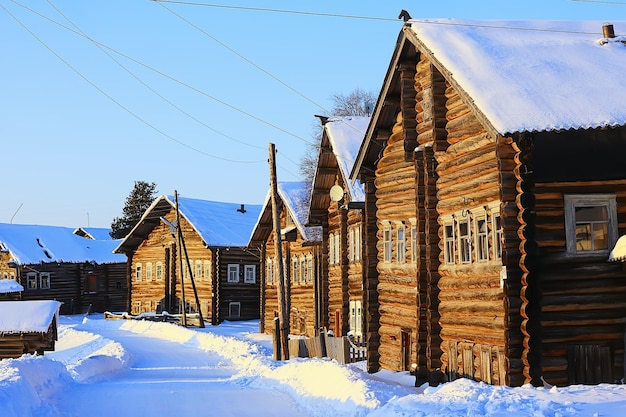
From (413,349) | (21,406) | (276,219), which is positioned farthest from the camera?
(276,219)

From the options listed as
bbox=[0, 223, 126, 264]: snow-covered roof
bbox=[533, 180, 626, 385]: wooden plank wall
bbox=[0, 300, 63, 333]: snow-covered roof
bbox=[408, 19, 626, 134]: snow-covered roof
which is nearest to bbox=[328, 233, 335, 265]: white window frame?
bbox=[0, 300, 63, 333]: snow-covered roof

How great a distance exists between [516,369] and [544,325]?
1.17 meters

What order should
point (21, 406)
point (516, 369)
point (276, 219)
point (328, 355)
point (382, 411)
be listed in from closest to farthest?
point (382, 411), point (21, 406), point (516, 369), point (276, 219), point (328, 355)

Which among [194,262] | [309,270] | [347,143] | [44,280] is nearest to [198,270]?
[194,262]

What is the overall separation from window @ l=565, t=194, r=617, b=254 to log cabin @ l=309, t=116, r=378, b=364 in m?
13.8

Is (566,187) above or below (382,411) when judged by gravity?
above

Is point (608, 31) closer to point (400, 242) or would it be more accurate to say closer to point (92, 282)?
point (400, 242)

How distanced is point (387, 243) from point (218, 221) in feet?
116

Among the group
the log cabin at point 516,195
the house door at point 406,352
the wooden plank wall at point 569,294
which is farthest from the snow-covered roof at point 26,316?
the wooden plank wall at point 569,294

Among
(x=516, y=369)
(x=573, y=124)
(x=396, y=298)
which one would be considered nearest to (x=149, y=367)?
(x=396, y=298)

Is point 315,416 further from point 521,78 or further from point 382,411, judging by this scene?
point 521,78

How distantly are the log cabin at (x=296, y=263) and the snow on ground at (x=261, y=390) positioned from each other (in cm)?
593

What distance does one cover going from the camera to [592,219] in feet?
57.5

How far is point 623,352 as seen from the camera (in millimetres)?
17312
